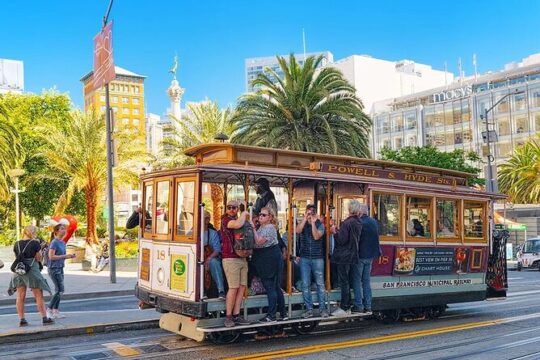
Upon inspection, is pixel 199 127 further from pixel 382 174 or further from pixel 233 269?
pixel 233 269

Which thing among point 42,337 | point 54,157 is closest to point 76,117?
point 54,157

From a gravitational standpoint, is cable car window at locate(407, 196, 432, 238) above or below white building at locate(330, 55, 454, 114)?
below

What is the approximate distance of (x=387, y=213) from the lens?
36.6 feet

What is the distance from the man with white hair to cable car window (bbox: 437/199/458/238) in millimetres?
2393

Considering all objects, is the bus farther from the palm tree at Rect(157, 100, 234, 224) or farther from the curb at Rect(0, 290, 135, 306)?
the palm tree at Rect(157, 100, 234, 224)

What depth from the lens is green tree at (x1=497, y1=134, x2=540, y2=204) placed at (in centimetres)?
4906

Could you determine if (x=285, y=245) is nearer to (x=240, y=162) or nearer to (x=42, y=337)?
(x=240, y=162)

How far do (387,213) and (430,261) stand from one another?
1520 millimetres

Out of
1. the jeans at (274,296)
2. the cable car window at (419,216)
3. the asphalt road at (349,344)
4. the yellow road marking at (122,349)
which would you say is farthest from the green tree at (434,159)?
the yellow road marking at (122,349)

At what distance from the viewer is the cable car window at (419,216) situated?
37.4 feet

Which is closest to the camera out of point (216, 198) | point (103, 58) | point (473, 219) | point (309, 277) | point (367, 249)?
point (309, 277)

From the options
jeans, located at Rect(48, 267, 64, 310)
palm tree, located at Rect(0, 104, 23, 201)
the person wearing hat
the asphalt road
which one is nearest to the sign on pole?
jeans, located at Rect(48, 267, 64, 310)

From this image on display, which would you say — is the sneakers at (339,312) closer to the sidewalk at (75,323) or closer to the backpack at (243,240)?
the backpack at (243,240)

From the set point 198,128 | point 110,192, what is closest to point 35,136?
point 198,128
